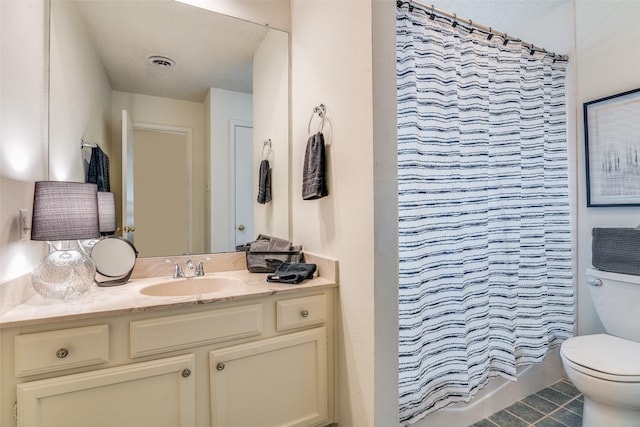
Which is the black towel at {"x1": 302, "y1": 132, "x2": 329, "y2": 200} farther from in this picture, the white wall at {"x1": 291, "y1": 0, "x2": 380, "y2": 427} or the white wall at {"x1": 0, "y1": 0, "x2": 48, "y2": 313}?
the white wall at {"x1": 0, "y1": 0, "x2": 48, "y2": 313}

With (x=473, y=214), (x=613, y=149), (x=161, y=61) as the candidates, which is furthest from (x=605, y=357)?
(x=161, y=61)

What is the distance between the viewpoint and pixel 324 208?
1520 millimetres

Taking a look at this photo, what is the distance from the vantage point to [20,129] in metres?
1.11

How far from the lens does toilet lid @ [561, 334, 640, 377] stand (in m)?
1.32

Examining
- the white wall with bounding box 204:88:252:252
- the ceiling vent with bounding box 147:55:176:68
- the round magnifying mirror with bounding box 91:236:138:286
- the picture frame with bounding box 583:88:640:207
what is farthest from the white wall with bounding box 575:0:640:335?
the round magnifying mirror with bounding box 91:236:138:286

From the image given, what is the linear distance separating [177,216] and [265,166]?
60 centimetres

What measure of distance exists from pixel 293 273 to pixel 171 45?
1420mm

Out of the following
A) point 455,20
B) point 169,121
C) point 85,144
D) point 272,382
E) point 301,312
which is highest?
point 455,20

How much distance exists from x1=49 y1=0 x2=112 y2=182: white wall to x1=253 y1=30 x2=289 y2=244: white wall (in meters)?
0.79

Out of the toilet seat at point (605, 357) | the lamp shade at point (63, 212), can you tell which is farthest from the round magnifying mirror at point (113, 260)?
the toilet seat at point (605, 357)

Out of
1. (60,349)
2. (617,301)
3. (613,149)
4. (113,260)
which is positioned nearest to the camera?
(60,349)

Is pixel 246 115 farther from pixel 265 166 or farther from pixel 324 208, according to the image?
pixel 324 208

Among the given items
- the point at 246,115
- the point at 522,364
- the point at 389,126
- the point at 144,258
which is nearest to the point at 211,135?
the point at 246,115

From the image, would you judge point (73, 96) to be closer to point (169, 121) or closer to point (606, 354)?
point (169, 121)
